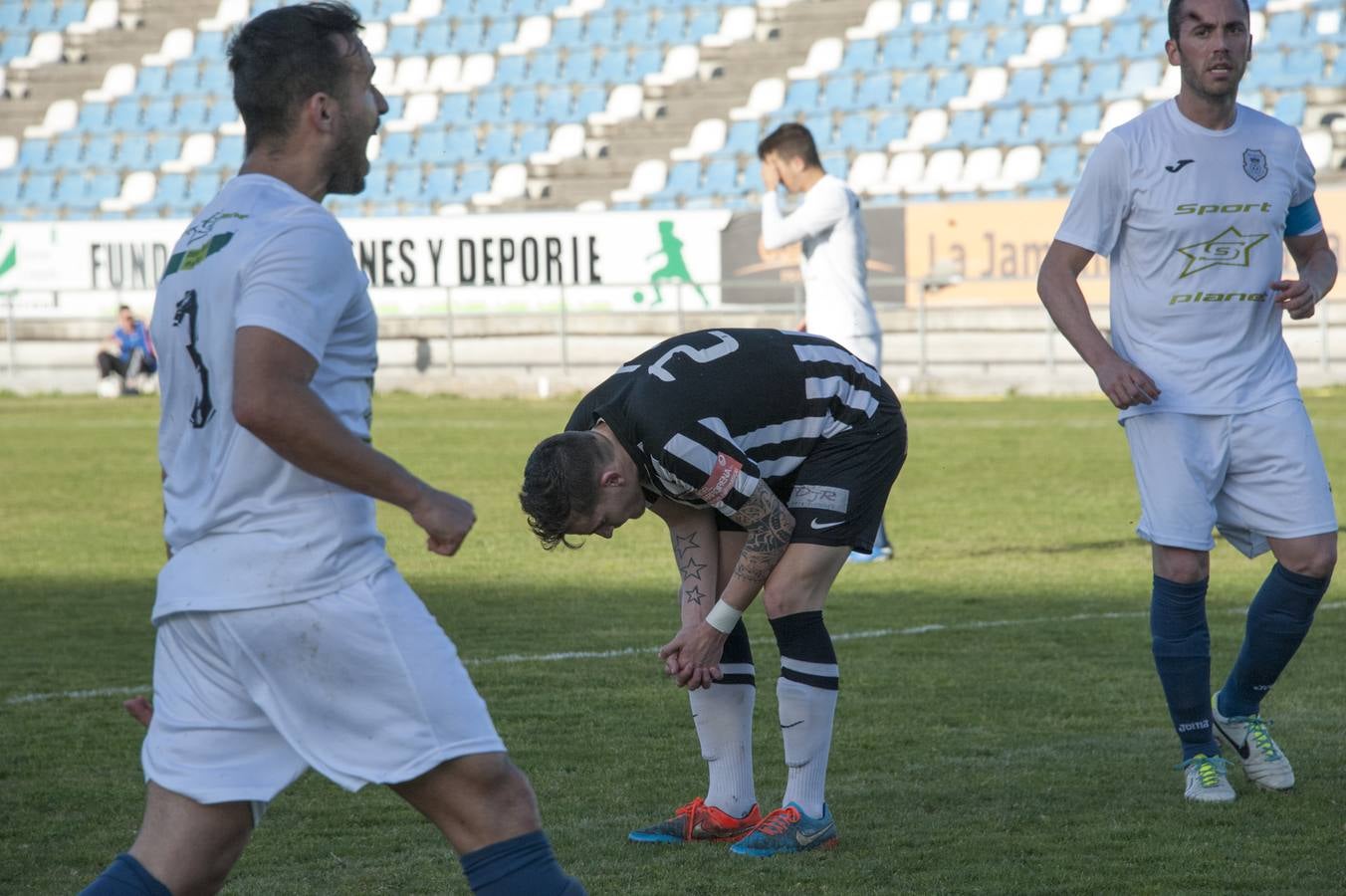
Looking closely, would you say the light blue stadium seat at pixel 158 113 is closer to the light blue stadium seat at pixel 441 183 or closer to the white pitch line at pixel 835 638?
the light blue stadium seat at pixel 441 183

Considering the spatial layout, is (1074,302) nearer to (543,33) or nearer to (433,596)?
(433,596)

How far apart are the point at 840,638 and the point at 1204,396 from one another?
9.72ft

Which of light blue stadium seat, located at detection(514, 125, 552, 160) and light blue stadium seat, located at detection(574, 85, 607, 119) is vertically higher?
light blue stadium seat, located at detection(574, 85, 607, 119)

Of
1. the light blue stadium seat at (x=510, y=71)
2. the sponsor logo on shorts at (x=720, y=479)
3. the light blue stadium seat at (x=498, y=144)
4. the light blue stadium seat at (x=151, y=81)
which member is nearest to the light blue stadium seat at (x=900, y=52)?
the light blue stadium seat at (x=498, y=144)

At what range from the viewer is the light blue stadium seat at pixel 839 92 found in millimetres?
28562

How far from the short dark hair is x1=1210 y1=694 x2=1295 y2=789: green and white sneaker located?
216cm

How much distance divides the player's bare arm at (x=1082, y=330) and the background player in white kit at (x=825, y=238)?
439 cm

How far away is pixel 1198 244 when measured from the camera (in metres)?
4.98

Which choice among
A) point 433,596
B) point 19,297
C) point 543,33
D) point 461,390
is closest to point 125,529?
point 433,596

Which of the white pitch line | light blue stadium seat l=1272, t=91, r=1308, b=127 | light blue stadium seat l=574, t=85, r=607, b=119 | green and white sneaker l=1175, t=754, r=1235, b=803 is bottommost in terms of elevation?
the white pitch line

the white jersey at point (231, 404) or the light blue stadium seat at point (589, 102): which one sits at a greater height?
the light blue stadium seat at point (589, 102)

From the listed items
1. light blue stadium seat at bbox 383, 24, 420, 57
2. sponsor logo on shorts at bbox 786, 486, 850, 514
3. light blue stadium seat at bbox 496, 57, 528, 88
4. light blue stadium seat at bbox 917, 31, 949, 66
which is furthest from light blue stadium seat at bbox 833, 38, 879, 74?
sponsor logo on shorts at bbox 786, 486, 850, 514

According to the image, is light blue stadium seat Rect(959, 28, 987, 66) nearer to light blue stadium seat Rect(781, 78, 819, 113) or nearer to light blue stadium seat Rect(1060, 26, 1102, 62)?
light blue stadium seat Rect(1060, 26, 1102, 62)

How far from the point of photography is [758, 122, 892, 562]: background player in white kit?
958 cm
